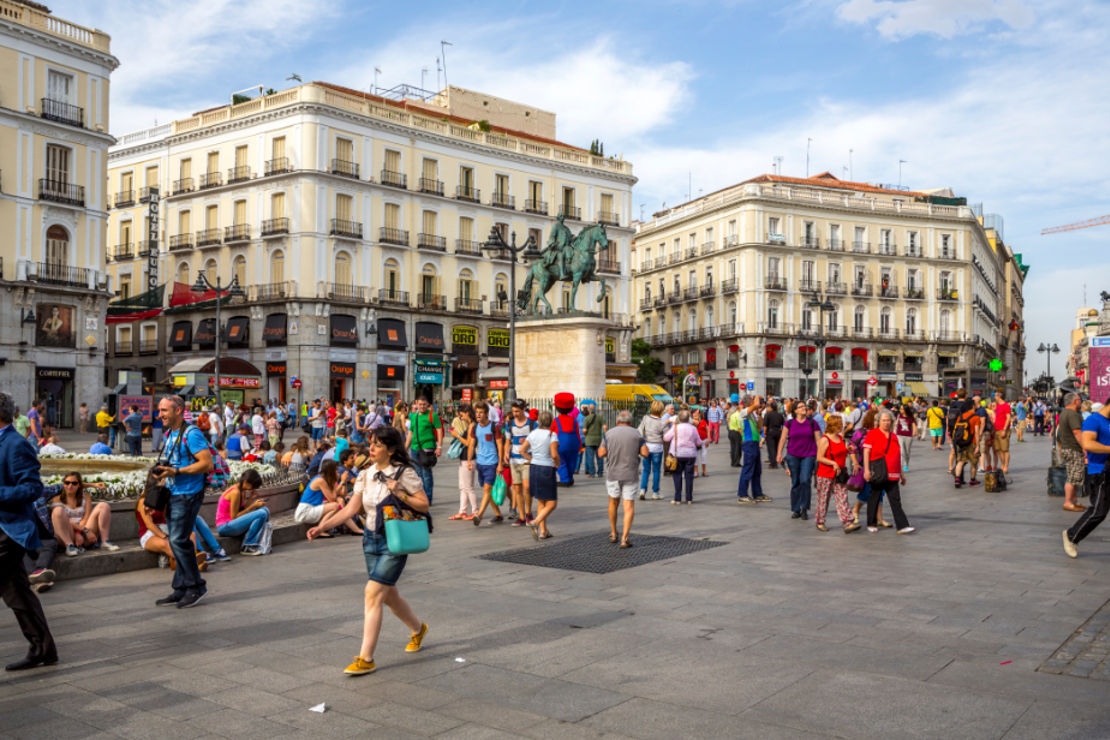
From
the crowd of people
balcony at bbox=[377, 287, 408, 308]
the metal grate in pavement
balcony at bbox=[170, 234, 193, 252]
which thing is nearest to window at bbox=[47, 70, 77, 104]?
balcony at bbox=[170, 234, 193, 252]

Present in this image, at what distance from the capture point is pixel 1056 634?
21.2ft

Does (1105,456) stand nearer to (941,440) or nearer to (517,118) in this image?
(941,440)

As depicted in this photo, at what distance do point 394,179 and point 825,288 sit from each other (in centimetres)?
3176

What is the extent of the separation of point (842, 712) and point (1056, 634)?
249 cm

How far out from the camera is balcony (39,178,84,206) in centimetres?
3625

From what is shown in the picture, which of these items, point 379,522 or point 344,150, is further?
point 344,150

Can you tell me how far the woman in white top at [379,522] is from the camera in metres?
5.68

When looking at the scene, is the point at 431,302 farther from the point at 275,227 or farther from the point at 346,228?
the point at 275,227

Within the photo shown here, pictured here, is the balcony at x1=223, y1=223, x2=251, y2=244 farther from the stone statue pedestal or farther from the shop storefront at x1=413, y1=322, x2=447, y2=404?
the stone statue pedestal

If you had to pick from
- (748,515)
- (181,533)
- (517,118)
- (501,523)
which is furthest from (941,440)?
(517,118)

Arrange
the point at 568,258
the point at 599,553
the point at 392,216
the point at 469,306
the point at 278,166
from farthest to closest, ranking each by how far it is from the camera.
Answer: the point at 469,306 < the point at 392,216 < the point at 278,166 < the point at 568,258 < the point at 599,553

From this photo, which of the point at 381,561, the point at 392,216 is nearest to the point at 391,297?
the point at 392,216

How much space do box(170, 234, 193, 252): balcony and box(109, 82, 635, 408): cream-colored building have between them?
0.50ft

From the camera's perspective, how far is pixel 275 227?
4609cm
